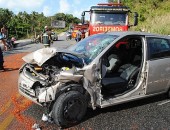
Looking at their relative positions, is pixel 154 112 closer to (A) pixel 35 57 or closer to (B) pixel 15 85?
(A) pixel 35 57

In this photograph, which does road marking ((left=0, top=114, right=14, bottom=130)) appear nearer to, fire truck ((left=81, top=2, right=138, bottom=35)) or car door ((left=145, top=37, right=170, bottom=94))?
car door ((left=145, top=37, right=170, bottom=94))

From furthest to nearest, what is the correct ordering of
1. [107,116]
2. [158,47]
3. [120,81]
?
[158,47] → [120,81] → [107,116]

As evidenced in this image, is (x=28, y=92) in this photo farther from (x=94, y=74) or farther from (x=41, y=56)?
(x=94, y=74)

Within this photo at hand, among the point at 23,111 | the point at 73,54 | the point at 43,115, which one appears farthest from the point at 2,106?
the point at 73,54

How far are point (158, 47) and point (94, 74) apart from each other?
5.99 feet

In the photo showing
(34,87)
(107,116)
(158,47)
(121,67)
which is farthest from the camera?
(121,67)

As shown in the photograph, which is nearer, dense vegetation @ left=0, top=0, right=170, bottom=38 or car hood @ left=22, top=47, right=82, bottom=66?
car hood @ left=22, top=47, right=82, bottom=66

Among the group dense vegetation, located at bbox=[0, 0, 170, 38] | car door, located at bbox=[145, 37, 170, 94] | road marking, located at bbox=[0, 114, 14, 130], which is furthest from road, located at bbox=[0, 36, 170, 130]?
dense vegetation, located at bbox=[0, 0, 170, 38]

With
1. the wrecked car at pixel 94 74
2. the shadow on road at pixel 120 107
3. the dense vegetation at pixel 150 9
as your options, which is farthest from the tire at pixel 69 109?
the dense vegetation at pixel 150 9

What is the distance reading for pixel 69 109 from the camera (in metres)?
5.08

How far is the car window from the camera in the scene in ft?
20.3

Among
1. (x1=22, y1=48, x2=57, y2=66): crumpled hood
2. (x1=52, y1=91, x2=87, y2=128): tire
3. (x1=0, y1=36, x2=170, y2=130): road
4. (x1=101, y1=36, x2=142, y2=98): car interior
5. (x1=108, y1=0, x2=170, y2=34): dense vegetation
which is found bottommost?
(x1=0, y1=36, x2=170, y2=130): road

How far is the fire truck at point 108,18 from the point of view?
14.5 metres

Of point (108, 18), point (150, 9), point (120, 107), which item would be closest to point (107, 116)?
point (120, 107)
